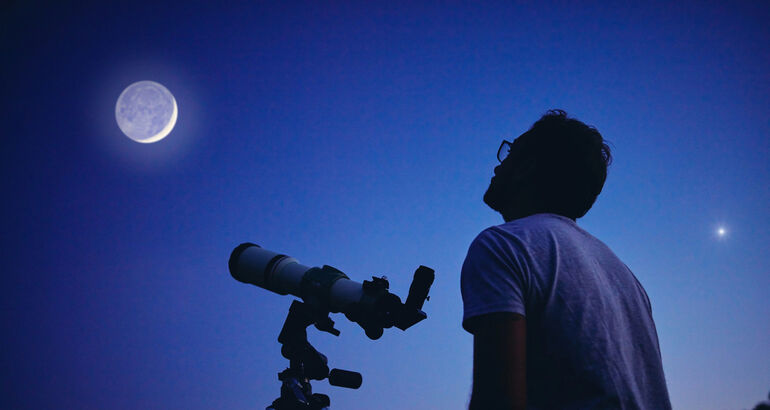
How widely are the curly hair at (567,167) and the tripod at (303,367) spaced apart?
2757 mm

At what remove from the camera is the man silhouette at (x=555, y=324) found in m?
1.54

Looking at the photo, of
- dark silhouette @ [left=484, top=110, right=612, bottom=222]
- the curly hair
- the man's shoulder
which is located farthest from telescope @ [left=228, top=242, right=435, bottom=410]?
the man's shoulder

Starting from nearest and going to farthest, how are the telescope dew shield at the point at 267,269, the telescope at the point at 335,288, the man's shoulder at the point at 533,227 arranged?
the man's shoulder at the point at 533,227
the telescope at the point at 335,288
the telescope dew shield at the point at 267,269

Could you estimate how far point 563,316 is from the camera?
168cm

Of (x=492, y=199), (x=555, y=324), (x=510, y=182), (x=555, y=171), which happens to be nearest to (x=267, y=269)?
(x=492, y=199)

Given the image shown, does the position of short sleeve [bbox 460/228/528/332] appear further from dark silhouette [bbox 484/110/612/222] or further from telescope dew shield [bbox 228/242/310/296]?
telescope dew shield [bbox 228/242/310/296]

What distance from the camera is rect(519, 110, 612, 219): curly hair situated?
2.40m

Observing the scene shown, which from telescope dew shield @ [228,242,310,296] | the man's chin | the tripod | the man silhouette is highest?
the man's chin

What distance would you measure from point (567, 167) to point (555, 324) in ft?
3.82

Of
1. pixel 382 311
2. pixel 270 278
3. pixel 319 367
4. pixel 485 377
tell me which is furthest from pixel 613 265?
pixel 270 278

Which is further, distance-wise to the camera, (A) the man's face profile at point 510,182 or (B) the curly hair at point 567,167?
(A) the man's face profile at point 510,182

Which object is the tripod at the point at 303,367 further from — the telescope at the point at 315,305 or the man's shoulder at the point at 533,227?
the man's shoulder at the point at 533,227

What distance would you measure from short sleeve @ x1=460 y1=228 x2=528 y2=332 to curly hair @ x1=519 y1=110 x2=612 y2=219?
31.4 inches

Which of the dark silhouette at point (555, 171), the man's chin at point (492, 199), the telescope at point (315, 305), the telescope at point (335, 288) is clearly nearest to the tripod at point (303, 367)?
the telescope at point (315, 305)
